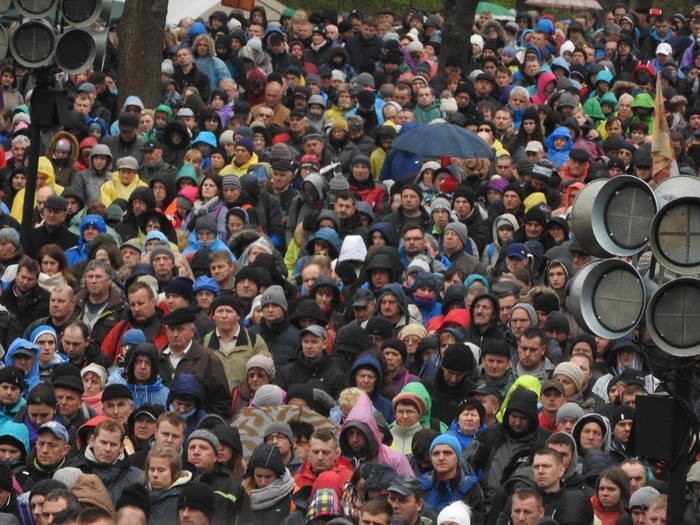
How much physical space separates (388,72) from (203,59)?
2658mm

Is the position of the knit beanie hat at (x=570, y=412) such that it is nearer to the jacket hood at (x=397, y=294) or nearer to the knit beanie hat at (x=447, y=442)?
the knit beanie hat at (x=447, y=442)

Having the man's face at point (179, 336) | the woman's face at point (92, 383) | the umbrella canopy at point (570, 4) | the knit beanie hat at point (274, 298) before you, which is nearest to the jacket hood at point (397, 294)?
the knit beanie hat at point (274, 298)

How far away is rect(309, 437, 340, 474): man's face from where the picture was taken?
13.0m

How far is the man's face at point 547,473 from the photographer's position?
41.0 feet

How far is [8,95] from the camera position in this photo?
80.1ft

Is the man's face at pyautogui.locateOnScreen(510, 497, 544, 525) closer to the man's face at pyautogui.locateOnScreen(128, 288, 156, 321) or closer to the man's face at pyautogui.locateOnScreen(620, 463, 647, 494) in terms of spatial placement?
the man's face at pyautogui.locateOnScreen(620, 463, 647, 494)

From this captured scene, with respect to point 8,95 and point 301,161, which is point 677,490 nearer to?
point 301,161

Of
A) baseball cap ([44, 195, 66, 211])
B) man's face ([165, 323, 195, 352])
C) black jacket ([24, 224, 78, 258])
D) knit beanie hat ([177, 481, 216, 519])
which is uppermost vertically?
knit beanie hat ([177, 481, 216, 519])

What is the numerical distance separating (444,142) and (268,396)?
706 centimetres

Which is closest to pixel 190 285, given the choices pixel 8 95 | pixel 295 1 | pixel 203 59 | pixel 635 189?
pixel 635 189

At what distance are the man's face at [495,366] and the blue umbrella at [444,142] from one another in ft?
18.5

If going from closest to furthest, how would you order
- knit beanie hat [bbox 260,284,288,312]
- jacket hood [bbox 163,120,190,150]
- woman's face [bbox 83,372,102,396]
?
woman's face [bbox 83,372,102,396] → knit beanie hat [bbox 260,284,288,312] → jacket hood [bbox 163,120,190,150]

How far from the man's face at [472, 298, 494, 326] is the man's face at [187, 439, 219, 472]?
3.97 meters

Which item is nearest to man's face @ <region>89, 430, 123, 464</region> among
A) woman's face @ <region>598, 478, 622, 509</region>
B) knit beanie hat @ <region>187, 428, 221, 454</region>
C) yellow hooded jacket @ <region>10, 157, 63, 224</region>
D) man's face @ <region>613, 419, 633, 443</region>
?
knit beanie hat @ <region>187, 428, 221, 454</region>
